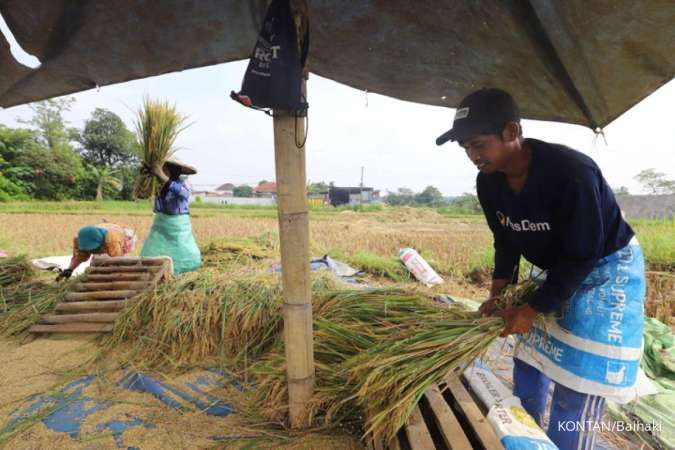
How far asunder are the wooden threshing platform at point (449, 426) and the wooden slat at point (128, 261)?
2549 millimetres

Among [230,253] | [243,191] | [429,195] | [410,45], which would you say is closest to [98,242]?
[230,253]

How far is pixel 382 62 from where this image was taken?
1997 millimetres

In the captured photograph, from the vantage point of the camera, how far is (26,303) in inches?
112

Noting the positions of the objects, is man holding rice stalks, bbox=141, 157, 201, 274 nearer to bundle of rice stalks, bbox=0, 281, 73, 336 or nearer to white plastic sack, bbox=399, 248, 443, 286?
bundle of rice stalks, bbox=0, 281, 73, 336

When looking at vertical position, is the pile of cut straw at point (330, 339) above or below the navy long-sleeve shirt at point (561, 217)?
below

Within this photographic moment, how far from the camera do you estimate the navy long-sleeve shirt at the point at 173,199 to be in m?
3.39

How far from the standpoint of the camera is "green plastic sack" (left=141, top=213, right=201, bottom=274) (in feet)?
11.4

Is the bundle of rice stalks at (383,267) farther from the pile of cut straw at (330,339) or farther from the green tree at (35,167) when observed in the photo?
the green tree at (35,167)

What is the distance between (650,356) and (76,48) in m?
4.82

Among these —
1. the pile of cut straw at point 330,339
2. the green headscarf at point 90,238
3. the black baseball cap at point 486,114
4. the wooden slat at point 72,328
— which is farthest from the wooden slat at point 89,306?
the black baseball cap at point 486,114

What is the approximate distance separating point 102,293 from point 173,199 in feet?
3.80

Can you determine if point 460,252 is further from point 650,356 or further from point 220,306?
point 220,306

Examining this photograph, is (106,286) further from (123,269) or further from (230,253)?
(230,253)

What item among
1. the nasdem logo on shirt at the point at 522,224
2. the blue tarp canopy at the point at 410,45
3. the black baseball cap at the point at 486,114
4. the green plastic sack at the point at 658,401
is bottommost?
the green plastic sack at the point at 658,401
